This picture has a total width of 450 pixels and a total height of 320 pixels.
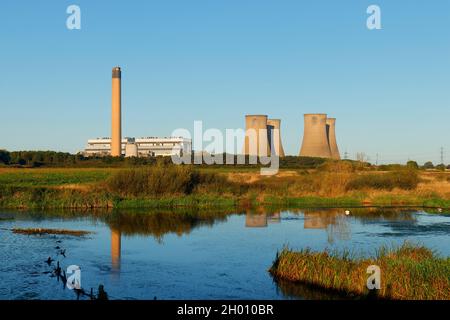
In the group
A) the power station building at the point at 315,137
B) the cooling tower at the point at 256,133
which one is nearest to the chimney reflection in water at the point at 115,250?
the cooling tower at the point at 256,133

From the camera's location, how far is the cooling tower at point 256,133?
2437 inches

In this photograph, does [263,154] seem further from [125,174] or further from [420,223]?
[420,223]

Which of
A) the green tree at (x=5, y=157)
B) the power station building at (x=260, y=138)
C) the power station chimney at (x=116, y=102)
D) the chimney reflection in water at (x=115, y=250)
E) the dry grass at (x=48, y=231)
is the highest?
the power station chimney at (x=116, y=102)

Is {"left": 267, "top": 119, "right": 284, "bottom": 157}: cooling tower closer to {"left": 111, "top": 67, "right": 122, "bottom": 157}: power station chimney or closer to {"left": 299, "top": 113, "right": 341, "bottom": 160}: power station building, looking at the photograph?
{"left": 299, "top": 113, "right": 341, "bottom": 160}: power station building

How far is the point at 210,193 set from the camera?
31.1 m

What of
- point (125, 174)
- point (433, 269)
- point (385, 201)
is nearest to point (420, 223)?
point (385, 201)

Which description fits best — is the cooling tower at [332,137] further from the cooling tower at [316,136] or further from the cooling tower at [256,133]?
the cooling tower at [256,133]

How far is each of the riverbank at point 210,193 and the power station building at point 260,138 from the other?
27.7m

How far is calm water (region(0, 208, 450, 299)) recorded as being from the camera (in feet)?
38.8

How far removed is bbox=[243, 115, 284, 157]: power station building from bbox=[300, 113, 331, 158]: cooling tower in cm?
445

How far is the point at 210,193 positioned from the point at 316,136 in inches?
1300

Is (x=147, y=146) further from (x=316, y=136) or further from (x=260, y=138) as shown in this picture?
(x=316, y=136)

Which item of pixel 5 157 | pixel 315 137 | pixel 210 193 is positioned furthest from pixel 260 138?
pixel 210 193
